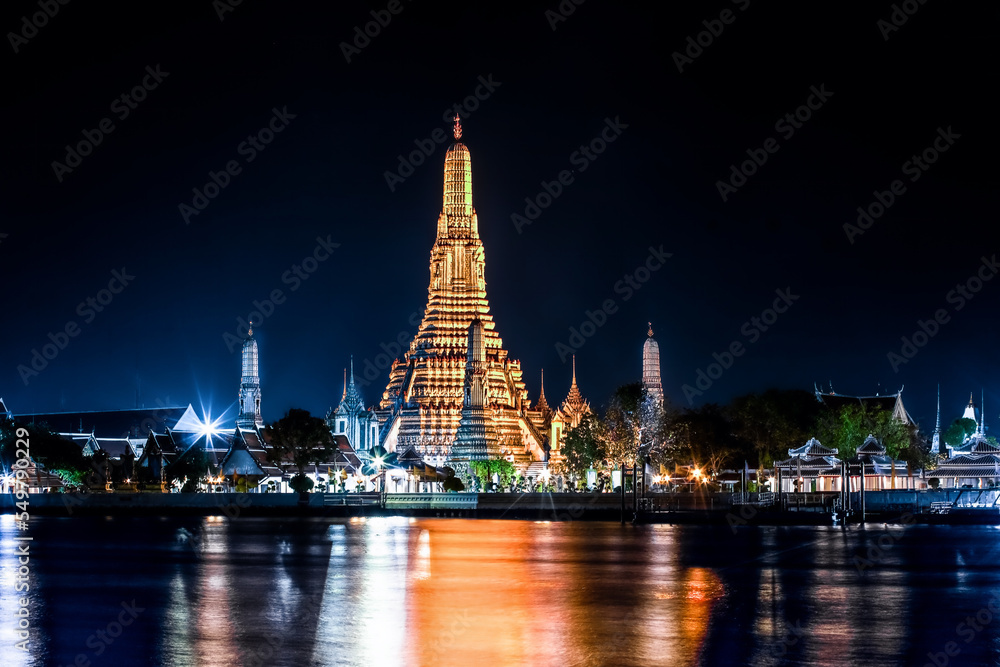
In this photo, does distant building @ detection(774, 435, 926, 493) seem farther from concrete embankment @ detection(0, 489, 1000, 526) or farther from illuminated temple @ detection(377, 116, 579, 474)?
illuminated temple @ detection(377, 116, 579, 474)

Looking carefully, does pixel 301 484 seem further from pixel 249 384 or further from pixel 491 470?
pixel 249 384

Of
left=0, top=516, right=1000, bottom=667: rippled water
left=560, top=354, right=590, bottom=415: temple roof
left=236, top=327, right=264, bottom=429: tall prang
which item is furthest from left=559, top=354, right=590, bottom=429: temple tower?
left=0, top=516, right=1000, bottom=667: rippled water

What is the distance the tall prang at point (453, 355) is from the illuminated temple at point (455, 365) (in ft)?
0.27

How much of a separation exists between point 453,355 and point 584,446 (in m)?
28.5

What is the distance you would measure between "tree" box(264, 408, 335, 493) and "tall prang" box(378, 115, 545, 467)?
25664 mm

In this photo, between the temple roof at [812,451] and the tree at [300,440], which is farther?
the tree at [300,440]

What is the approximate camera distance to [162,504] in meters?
95.3

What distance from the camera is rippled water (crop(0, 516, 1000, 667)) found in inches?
1057

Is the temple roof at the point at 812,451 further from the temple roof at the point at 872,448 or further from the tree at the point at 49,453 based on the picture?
the tree at the point at 49,453

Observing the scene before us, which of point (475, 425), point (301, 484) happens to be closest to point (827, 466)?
point (301, 484)

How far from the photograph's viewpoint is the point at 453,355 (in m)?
132

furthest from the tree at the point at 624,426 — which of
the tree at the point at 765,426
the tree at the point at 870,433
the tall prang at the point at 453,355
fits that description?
the tall prang at the point at 453,355

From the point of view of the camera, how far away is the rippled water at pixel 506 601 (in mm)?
26844

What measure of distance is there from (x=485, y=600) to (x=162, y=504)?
63.4 m
